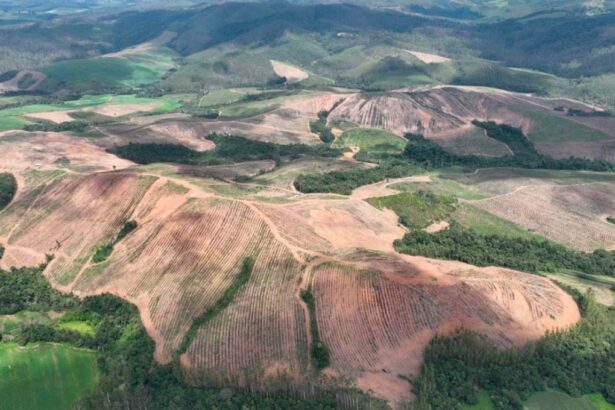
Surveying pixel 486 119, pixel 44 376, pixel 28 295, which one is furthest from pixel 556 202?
pixel 28 295

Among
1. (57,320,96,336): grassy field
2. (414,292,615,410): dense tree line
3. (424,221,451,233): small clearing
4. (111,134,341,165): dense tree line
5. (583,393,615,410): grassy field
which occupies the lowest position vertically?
(111,134,341,165): dense tree line

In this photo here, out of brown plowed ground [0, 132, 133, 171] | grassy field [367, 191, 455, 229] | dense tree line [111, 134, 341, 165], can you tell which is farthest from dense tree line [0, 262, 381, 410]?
dense tree line [111, 134, 341, 165]

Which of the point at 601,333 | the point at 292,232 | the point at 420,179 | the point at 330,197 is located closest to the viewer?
the point at 601,333

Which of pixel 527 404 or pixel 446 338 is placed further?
pixel 446 338

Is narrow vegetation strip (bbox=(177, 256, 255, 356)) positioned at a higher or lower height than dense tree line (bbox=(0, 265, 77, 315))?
higher

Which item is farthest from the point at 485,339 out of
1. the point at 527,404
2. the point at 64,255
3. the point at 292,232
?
the point at 64,255

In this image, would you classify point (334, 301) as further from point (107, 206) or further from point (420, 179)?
point (420, 179)

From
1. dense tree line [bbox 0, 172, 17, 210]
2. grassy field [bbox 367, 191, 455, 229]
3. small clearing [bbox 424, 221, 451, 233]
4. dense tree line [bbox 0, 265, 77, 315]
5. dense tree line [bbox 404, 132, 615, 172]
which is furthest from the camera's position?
dense tree line [bbox 404, 132, 615, 172]

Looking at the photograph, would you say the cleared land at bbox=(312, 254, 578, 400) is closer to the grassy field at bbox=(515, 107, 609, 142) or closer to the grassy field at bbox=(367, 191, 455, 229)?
the grassy field at bbox=(367, 191, 455, 229)

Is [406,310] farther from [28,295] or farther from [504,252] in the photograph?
[28,295]
